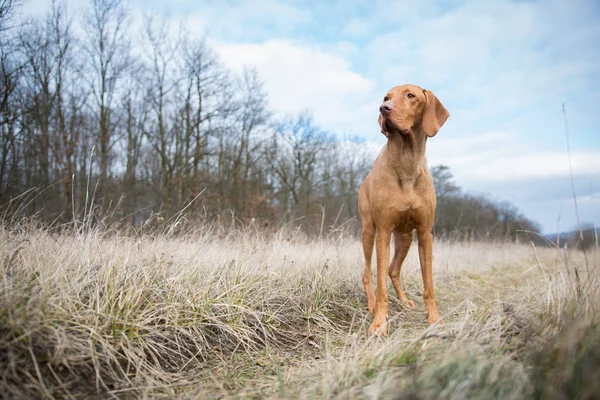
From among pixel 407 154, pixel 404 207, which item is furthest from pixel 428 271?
pixel 407 154

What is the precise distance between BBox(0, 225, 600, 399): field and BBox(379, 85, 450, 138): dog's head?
145 cm

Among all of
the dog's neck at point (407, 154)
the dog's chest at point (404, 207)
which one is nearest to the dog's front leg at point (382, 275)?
the dog's chest at point (404, 207)

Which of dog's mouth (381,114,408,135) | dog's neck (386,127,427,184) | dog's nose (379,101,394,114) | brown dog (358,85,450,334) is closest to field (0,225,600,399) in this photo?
Answer: brown dog (358,85,450,334)

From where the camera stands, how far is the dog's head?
3041 mm

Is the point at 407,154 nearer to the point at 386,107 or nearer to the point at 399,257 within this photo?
the point at 386,107

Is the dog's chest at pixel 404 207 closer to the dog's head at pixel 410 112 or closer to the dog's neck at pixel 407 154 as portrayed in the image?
the dog's neck at pixel 407 154

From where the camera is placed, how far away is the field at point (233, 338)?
1592 mm

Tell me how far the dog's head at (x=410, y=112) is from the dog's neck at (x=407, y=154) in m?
0.05

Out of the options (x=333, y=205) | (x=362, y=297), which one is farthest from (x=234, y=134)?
(x=362, y=297)

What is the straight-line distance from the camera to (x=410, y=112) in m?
3.12

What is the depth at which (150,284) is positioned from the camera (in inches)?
107

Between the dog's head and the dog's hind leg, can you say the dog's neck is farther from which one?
the dog's hind leg

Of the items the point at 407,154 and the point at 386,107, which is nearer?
the point at 386,107

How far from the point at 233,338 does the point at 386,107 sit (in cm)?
228
